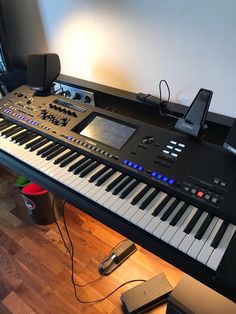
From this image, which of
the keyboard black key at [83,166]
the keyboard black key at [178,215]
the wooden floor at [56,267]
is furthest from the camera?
the wooden floor at [56,267]

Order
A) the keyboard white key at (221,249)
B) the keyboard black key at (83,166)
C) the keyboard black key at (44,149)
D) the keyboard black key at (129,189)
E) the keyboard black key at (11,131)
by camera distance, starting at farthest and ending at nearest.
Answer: the keyboard black key at (11,131), the keyboard black key at (44,149), the keyboard black key at (83,166), the keyboard black key at (129,189), the keyboard white key at (221,249)

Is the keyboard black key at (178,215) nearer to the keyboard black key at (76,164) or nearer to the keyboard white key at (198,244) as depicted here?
the keyboard white key at (198,244)

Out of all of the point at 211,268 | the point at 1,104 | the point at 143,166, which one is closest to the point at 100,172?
the point at 143,166

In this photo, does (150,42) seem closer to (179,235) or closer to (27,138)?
(27,138)

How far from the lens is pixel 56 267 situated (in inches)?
58.1

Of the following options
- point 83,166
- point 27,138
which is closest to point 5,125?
point 27,138

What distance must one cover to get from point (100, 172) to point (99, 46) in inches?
28.0

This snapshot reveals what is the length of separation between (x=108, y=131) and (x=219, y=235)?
0.57 metres

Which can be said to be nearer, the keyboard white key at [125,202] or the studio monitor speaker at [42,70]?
the keyboard white key at [125,202]

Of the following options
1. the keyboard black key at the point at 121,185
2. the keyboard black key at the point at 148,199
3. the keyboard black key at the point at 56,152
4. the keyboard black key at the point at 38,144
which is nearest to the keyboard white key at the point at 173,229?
the keyboard black key at the point at 148,199

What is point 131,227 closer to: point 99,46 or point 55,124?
point 55,124

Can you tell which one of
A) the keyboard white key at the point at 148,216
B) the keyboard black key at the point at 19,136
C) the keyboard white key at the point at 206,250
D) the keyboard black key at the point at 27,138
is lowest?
the keyboard white key at the point at 206,250

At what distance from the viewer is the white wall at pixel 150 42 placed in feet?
3.18

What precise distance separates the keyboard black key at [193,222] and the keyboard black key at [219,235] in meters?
0.07
